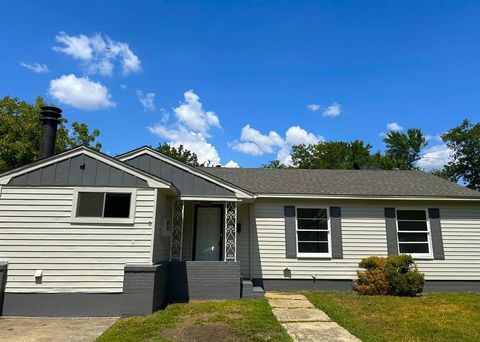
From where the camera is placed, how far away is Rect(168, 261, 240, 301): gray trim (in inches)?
358

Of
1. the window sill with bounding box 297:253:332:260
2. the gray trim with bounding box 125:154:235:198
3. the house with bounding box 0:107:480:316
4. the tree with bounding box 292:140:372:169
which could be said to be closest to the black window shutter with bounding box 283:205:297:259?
the house with bounding box 0:107:480:316

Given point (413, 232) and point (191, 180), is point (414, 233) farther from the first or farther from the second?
point (191, 180)

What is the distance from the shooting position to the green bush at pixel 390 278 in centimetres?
958

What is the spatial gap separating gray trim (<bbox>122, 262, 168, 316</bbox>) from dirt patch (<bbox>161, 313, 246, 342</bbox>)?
3.55 feet

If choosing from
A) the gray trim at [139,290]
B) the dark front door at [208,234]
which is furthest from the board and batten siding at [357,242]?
the gray trim at [139,290]

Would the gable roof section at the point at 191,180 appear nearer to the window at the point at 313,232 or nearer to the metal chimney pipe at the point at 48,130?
the window at the point at 313,232

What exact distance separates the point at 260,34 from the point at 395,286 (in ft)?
28.6

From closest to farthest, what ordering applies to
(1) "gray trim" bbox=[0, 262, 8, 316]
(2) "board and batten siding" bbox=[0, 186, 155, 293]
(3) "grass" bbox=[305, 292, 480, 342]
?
(3) "grass" bbox=[305, 292, 480, 342], (1) "gray trim" bbox=[0, 262, 8, 316], (2) "board and batten siding" bbox=[0, 186, 155, 293]

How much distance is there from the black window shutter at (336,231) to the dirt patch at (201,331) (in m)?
5.28

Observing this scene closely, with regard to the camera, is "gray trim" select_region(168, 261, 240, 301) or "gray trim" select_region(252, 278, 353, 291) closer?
"gray trim" select_region(168, 261, 240, 301)

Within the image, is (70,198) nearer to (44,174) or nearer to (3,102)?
(44,174)

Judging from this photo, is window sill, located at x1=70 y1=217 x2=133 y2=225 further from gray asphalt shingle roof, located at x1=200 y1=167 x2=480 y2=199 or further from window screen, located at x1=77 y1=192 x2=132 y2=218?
gray asphalt shingle roof, located at x1=200 y1=167 x2=480 y2=199

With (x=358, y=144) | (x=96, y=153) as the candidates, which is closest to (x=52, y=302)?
(x=96, y=153)

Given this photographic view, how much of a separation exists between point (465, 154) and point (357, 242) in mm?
28565
